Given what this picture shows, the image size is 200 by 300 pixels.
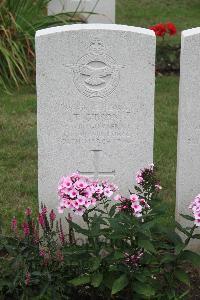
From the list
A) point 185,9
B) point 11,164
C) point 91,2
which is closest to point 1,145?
point 11,164

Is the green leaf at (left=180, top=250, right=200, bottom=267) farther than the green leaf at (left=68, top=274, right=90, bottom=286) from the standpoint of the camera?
Yes

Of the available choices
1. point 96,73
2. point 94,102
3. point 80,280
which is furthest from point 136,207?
point 96,73

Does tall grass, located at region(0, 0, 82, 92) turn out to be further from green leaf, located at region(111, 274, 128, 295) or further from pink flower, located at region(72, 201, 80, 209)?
green leaf, located at region(111, 274, 128, 295)

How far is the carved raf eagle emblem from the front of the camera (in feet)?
14.4

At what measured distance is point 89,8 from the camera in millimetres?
10414

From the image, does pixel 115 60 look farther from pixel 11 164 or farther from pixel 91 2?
pixel 91 2

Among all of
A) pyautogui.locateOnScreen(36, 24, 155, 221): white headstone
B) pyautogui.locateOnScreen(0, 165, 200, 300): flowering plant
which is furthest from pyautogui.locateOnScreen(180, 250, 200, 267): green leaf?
pyautogui.locateOnScreen(36, 24, 155, 221): white headstone

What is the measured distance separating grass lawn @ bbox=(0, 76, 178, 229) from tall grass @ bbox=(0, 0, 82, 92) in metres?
0.24

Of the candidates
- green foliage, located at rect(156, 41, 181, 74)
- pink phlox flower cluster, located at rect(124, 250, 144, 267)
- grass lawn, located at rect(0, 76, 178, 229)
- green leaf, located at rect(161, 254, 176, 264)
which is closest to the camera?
pink phlox flower cluster, located at rect(124, 250, 144, 267)

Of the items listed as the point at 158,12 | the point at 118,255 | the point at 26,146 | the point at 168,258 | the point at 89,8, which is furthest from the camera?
the point at 158,12

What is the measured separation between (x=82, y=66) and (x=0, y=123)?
3275mm

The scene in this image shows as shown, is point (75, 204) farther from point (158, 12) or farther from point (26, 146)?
point (158, 12)

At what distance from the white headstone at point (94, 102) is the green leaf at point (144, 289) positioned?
82 cm

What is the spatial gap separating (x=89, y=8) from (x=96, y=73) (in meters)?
6.17
